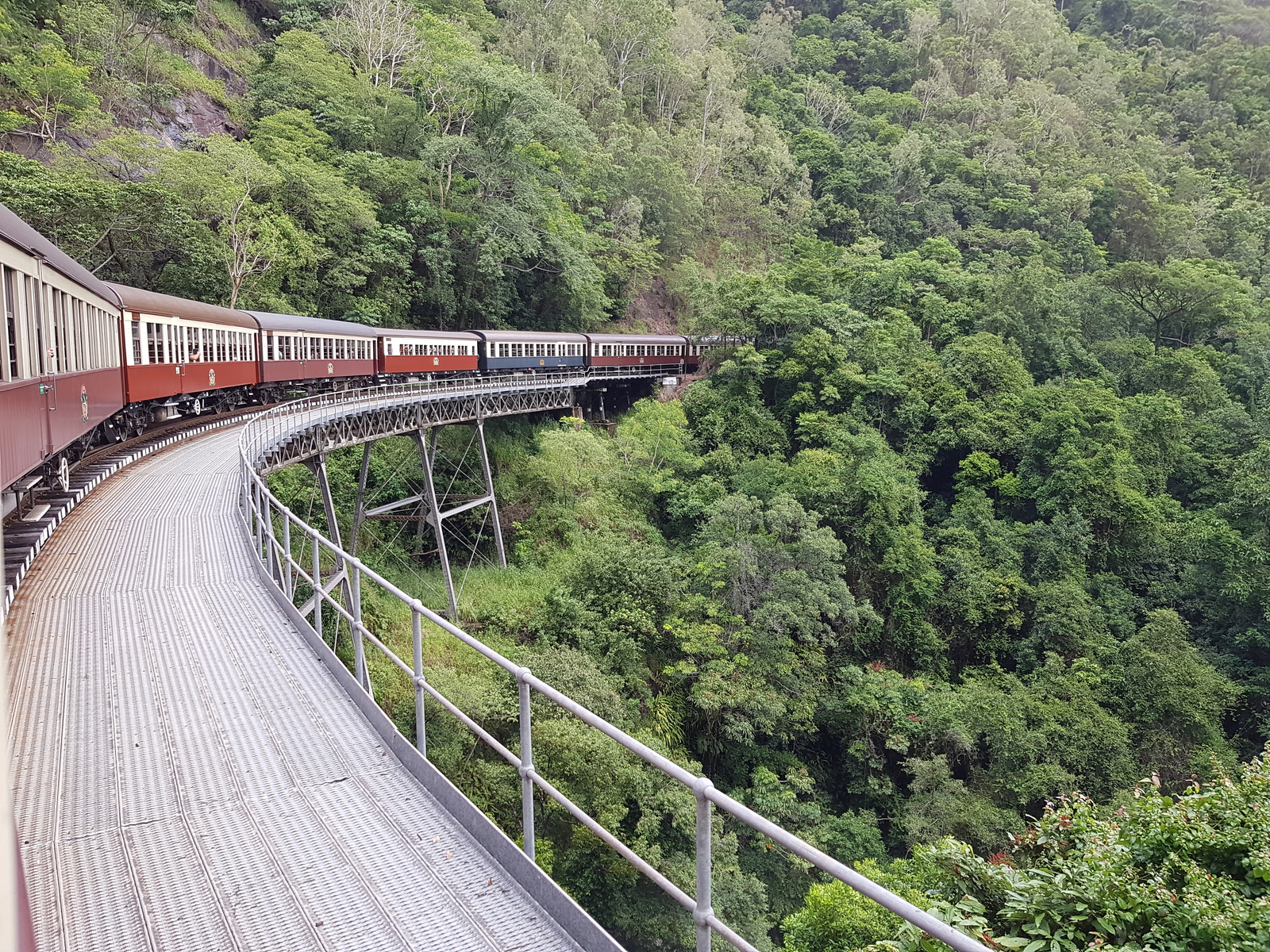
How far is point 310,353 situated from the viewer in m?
21.1

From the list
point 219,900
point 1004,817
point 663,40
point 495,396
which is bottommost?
point 1004,817

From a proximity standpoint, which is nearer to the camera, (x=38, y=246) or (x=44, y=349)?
(x=38, y=246)

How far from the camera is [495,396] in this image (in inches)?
989

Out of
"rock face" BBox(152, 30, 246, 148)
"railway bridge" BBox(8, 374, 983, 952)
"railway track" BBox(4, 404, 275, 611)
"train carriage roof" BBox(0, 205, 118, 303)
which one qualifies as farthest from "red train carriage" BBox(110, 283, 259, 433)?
"rock face" BBox(152, 30, 246, 148)

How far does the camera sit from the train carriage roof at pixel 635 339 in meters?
32.4

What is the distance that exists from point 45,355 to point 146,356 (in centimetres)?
634

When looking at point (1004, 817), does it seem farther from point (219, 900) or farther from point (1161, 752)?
point (219, 900)

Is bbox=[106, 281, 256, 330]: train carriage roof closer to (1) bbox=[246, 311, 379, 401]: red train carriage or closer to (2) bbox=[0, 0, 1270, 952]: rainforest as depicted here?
(1) bbox=[246, 311, 379, 401]: red train carriage

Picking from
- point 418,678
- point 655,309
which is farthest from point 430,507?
point 655,309

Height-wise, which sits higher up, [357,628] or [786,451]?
[357,628]

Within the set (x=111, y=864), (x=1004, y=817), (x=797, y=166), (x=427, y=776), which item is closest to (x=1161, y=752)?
(x=1004, y=817)

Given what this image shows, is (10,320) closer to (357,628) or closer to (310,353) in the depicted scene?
(357,628)

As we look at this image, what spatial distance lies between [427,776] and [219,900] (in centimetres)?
109

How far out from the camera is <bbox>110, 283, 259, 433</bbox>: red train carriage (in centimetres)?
1319
